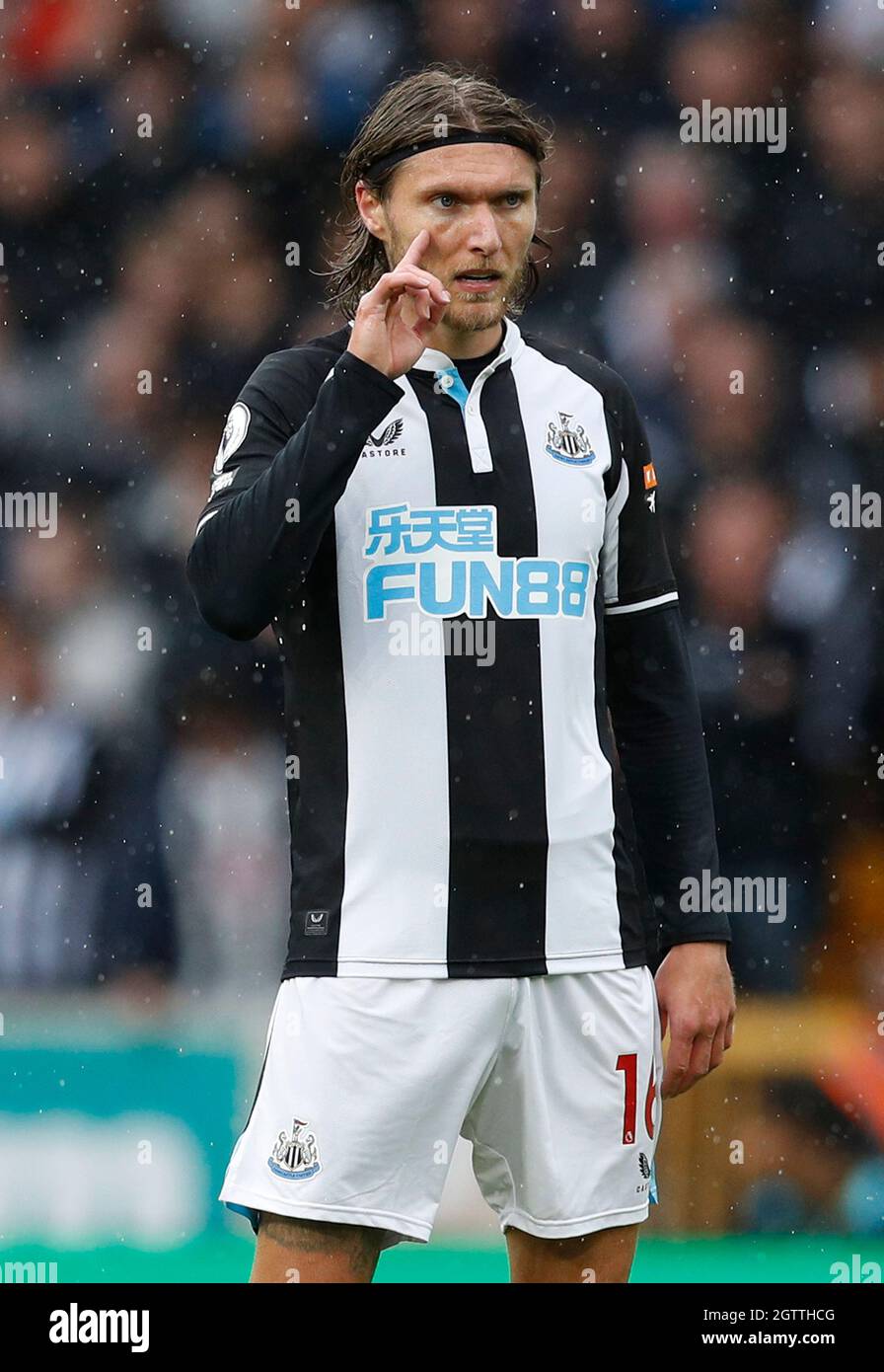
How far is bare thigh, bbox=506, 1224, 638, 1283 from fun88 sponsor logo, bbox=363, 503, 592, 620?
69cm

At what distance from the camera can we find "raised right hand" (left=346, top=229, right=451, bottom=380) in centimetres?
178

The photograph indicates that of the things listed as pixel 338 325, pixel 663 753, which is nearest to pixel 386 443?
pixel 663 753

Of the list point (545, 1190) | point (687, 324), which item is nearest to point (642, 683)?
point (545, 1190)

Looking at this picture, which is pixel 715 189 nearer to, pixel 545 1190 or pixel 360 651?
pixel 360 651

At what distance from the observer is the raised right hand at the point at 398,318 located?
5.83ft

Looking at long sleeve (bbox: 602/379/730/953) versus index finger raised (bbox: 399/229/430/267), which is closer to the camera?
index finger raised (bbox: 399/229/430/267)

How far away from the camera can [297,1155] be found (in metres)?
1.79

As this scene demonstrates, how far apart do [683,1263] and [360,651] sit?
1824 millimetres

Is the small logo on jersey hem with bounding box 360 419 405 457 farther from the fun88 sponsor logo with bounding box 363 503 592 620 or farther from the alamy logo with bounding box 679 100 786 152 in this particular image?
the alamy logo with bounding box 679 100 786 152

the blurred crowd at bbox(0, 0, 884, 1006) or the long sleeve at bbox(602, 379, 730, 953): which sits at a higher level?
the blurred crowd at bbox(0, 0, 884, 1006)
